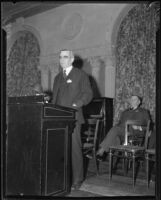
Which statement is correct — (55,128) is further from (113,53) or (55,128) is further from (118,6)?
(118,6)

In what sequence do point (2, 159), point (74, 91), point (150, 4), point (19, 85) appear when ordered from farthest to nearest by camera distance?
point (19, 85), point (74, 91), point (150, 4), point (2, 159)

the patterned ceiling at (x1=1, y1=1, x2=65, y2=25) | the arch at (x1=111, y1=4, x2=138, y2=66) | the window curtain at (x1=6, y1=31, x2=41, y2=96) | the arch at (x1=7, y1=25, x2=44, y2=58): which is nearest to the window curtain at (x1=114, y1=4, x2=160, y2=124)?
the arch at (x1=111, y1=4, x2=138, y2=66)

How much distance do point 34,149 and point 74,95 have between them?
41.6 inches

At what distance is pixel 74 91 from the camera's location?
11.7ft

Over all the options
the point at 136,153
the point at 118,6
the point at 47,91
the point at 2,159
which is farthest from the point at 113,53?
the point at 2,159

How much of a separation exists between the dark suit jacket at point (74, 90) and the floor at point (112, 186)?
34.9 inches

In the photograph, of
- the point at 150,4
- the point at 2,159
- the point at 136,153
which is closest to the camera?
the point at 2,159

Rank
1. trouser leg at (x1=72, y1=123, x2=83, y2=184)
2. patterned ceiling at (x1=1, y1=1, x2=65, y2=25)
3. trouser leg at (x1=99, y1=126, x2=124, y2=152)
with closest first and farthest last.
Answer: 1. trouser leg at (x1=72, y1=123, x2=83, y2=184)
2. trouser leg at (x1=99, y1=126, x2=124, y2=152)
3. patterned ceiling at (x1=1, y1=1, x2=65, y2=25)

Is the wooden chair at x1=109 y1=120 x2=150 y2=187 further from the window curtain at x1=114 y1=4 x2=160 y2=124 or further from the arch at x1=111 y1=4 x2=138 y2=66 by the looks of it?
the arch at x1=111 y1=4 x2=138 y2=66

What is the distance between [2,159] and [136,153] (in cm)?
209

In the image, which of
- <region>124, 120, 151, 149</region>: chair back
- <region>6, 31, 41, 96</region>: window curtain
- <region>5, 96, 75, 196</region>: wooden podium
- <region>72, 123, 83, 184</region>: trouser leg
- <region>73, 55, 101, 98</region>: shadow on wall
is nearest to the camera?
<region>5, 96, 75, 196</region>: wooden podium

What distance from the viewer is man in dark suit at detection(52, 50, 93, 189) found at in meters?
3.46

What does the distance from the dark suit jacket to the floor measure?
89 centimetres

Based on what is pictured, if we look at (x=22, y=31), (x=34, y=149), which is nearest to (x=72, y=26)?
(x=22, y=31)
